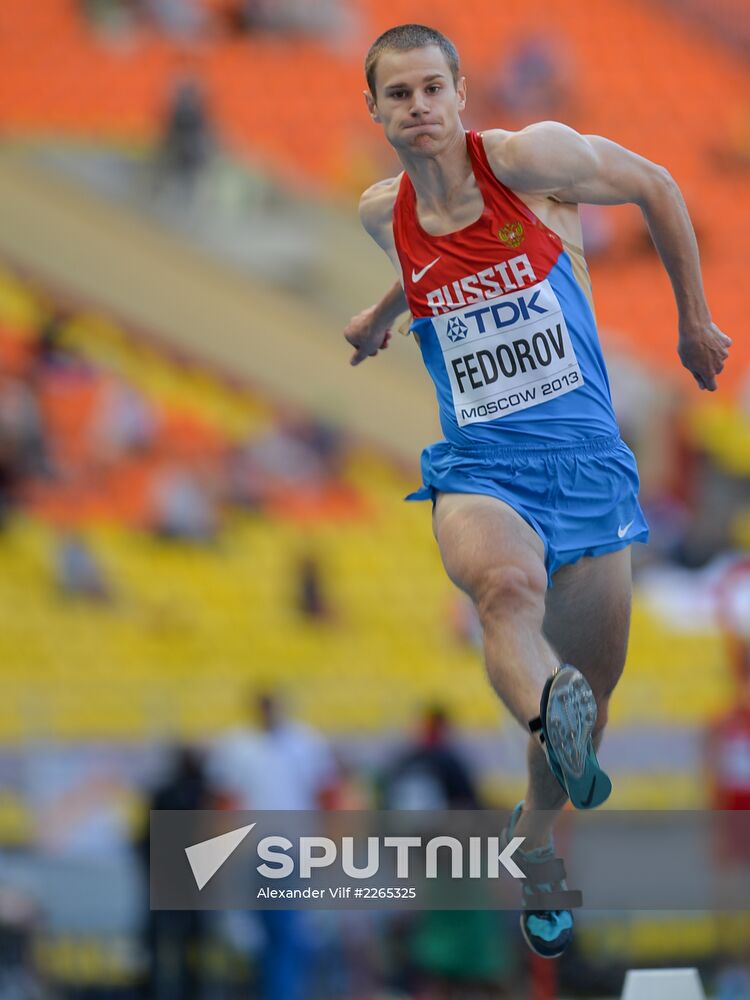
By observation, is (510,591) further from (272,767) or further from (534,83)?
(534,83)

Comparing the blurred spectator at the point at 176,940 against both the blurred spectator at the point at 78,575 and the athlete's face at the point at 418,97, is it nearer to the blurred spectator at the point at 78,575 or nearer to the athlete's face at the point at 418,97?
A: the blurred spectator at the point at 78,575

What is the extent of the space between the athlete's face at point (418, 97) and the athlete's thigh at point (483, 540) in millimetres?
1059

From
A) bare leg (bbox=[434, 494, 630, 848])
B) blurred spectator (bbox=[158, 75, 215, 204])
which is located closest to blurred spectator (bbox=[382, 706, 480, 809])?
bare leg (bbox=[434, 494, 630, 848])

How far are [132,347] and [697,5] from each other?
11240 millimetres

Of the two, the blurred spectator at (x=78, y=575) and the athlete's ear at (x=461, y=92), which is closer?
the athlete's ear at (x=461, y=92)

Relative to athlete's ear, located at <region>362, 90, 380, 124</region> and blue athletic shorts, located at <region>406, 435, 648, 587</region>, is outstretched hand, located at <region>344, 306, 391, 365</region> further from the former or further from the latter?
athlete's ear, located at <region>362, 90, 380, 124</region>

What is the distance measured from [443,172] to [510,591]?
1.27 m

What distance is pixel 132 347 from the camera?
17734 mm

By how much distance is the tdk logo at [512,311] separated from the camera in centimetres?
571

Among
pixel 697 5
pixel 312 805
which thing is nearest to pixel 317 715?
pixel 312 805

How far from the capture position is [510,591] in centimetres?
543

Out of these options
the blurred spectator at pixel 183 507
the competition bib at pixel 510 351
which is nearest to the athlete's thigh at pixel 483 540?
the competition bib at pixel 510 351

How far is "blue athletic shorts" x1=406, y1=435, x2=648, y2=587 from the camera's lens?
19.0 ft

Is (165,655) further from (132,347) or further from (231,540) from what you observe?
(132,347)
